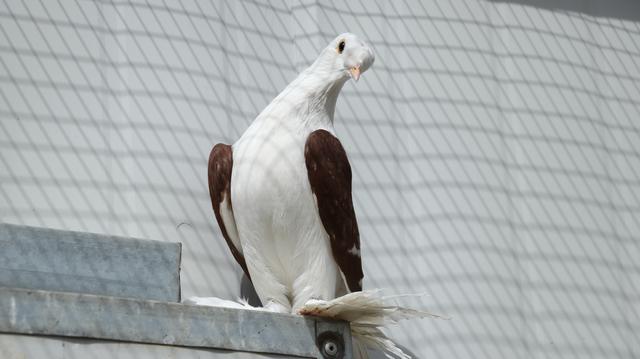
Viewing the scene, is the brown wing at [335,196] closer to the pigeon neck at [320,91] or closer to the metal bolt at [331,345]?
the pigeon neck at [320,91]

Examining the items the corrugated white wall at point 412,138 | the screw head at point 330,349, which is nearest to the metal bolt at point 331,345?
the screw head at point 330,349

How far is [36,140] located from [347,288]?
2.42 ft

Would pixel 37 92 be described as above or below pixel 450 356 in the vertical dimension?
above

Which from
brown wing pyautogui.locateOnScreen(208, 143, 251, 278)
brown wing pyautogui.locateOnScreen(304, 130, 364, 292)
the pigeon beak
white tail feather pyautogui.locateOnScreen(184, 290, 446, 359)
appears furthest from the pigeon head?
white tail feather pyautogui.locateOnScreen(184, 290, 446, 359)

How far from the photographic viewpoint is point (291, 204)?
299 centimetres

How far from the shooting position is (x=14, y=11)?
3.29m

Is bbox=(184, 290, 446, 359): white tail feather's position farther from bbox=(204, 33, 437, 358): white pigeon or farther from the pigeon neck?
the pigeon neck

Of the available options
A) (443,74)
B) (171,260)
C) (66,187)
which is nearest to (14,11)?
(66,187)

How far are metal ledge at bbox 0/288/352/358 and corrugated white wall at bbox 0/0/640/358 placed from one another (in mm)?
409

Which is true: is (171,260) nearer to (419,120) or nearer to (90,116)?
(90,116)

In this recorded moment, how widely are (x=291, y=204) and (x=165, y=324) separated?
38 cm

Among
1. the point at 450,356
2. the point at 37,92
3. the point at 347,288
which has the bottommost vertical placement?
the point at 450,356

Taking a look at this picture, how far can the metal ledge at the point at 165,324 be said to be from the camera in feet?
8.74

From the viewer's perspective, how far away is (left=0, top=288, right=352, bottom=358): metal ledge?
2.66 metres
